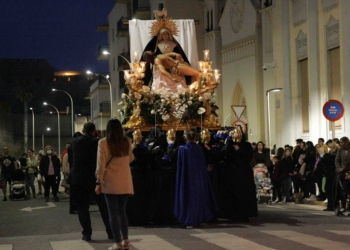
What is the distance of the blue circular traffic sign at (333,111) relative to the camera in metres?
23.1

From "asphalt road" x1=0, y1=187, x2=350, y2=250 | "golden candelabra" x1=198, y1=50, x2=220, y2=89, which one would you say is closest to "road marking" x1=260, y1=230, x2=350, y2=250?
"asphalt road" x1=0, y1=187, x2=350, y2=250

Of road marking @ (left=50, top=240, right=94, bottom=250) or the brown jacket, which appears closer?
road marking @ (left=50, top=240, right=94, bottom=250)

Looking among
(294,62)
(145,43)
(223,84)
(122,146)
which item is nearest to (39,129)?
(223,84)

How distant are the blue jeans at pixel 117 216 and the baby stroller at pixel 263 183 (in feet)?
44.9

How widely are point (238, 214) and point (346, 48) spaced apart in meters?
15.1

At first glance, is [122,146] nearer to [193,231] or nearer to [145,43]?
[193,231]

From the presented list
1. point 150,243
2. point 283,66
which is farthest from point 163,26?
point 283,66

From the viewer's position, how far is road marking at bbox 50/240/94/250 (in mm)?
12108

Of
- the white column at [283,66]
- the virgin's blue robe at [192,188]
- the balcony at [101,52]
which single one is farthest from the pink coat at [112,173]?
the balcony at [101,52]

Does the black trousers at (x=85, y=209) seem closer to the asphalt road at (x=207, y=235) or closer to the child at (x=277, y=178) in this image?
the asphalt road at (x=207, y=235)

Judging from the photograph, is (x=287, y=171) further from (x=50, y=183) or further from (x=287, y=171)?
(x=50, y=183)

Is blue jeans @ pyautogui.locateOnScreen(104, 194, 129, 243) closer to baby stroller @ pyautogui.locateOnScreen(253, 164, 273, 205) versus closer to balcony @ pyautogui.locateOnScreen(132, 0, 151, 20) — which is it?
baby stroller @ pyautogui.locateOnScreen(253, 164, 273, 205)

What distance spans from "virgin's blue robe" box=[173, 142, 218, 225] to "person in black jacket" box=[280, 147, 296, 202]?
32.2 feet

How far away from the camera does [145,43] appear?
19.1 m
